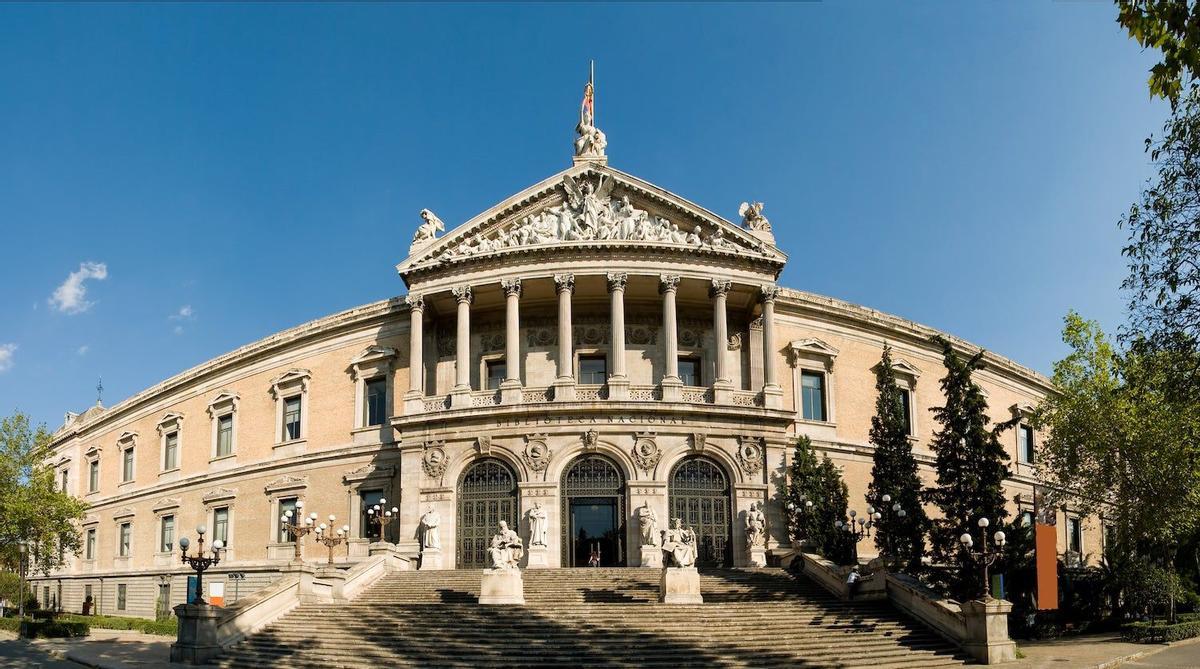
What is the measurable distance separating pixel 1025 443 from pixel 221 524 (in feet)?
127

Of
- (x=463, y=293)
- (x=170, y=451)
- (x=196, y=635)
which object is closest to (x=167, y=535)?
(x=170, y=451)

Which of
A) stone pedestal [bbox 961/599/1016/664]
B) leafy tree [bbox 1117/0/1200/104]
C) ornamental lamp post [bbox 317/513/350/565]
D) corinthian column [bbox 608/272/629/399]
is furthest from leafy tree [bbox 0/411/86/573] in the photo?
leafy tree [bbox 1117/0/1200/104]

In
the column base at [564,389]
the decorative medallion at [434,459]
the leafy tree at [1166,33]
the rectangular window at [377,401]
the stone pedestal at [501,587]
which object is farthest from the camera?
the rectangular window at [377,401]

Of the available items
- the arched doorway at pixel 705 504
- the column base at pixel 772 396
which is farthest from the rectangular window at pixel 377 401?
the column base at pixel 772 396

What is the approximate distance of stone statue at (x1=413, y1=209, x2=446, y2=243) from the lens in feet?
126

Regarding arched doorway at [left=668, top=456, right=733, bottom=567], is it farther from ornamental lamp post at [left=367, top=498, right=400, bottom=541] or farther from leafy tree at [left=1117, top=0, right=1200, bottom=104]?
leafy tree at [left=1117, top=0, right=1200, bottom=104]

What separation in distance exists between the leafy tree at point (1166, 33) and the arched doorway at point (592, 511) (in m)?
25.0

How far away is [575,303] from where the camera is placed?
3816cm

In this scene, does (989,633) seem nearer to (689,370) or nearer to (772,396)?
(772,396)

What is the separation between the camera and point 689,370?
38.2 metres

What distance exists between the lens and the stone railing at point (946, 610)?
75.1 feet

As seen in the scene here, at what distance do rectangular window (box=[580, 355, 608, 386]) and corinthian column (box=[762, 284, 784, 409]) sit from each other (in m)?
6.22

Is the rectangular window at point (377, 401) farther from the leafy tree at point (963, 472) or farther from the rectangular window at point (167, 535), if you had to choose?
the leafy tree at point (963, 472)

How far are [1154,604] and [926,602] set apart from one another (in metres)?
12.9
